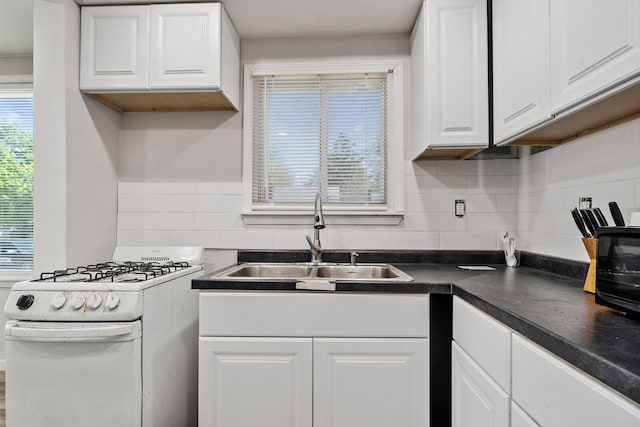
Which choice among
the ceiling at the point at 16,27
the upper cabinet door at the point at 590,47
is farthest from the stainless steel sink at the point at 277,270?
the ceiling at the point at 16,27

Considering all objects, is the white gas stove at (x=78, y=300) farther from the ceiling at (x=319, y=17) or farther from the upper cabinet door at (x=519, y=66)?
the upper cabinet door at (x=519, y=66)

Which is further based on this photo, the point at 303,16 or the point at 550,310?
the point at 303,16

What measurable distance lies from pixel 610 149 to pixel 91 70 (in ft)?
8.19

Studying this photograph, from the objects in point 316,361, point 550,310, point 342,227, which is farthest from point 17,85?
point 550,310

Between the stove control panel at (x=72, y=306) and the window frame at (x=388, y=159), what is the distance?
3.02ft

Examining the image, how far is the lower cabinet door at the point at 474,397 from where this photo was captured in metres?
0.99

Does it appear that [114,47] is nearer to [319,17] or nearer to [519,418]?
[319,17]

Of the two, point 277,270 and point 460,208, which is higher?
point 460,208

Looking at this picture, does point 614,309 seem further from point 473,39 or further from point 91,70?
point 91,70

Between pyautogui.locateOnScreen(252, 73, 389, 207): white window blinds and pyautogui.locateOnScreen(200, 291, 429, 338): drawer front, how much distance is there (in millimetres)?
825

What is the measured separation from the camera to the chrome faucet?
1.95 meters

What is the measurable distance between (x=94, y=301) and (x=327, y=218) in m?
1.27

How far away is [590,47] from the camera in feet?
3.29

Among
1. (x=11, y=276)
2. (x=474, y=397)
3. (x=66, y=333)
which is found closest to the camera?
(x=474, y=397)
